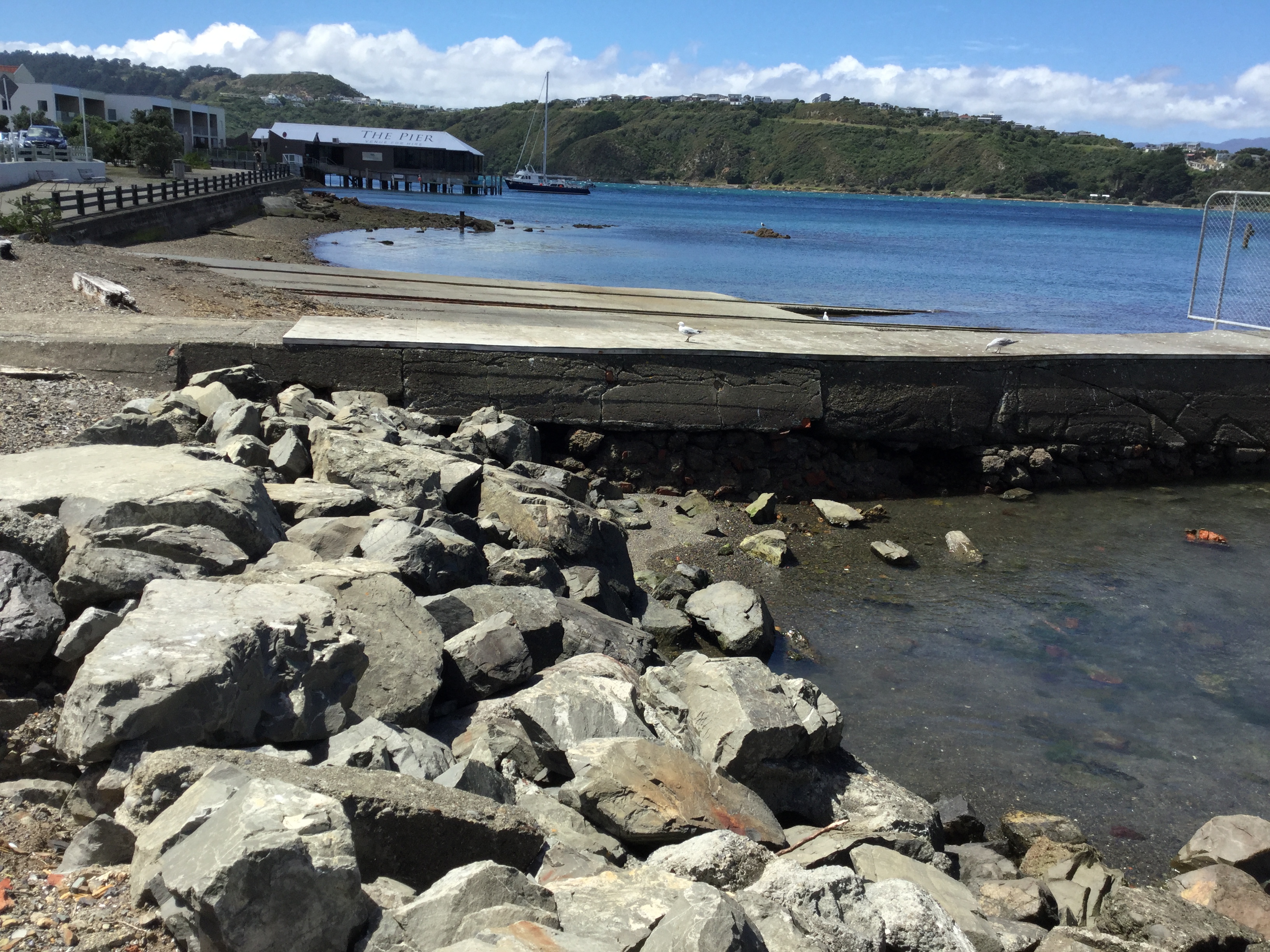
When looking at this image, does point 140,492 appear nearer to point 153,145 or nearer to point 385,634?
point 385,634

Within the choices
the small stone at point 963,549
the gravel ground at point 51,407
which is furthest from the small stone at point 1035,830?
the gravel ground at point 51,407

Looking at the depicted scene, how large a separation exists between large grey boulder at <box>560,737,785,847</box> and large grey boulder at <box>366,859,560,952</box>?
0.71m

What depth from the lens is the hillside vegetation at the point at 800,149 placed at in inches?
5153

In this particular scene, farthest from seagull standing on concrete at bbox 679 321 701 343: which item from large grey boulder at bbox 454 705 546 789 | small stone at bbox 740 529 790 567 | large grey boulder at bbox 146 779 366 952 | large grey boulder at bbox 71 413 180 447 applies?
large grey boulder at bbox 146 779 366 952

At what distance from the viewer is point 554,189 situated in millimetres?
101438

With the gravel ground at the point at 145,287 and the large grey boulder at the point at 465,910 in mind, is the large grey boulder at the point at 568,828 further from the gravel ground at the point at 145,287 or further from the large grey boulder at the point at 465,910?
the gravel ground at the point at 145,287

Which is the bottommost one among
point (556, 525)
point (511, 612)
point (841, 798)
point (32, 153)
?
point (841, 798)

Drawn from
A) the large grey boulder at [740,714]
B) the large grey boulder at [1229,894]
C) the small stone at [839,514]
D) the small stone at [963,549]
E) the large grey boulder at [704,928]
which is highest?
the large grey boulder at [704,928]

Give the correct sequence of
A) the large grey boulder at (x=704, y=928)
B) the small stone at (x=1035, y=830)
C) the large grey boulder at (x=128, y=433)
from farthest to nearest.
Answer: the large grey boulder at (x=128, y=433) → the small stone at (x=1035, y=830) → the large grey boulder at (x=704, y=928)

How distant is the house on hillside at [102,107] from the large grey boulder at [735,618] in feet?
190

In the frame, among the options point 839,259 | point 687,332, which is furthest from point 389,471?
point 839,259

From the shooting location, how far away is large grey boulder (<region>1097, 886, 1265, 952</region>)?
139 inches

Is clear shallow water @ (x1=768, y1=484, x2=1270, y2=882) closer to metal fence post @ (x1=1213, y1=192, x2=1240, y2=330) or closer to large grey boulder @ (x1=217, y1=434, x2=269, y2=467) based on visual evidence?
large grey boulder @ (x1=217, y1=434, x2=269, y2=467)

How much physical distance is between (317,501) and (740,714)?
239 centimetres
